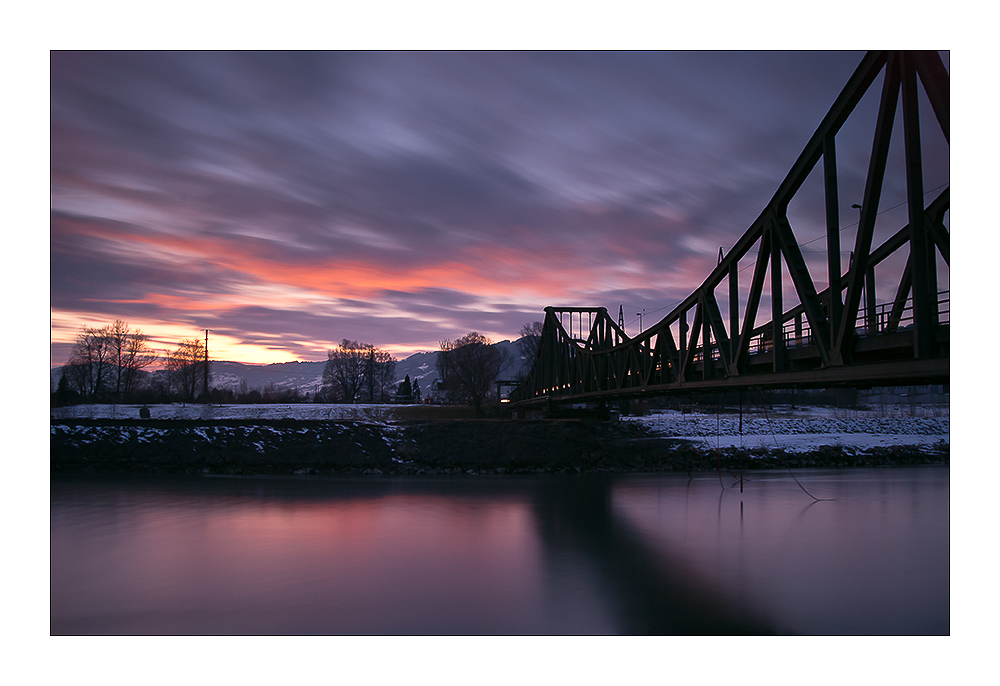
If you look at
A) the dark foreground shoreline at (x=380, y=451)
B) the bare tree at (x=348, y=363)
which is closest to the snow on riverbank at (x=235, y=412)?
the dark foreground shoreline at (x=380, y=451)

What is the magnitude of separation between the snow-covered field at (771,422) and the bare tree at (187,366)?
3485mm

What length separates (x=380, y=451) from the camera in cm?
2852

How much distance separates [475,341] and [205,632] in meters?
55.3

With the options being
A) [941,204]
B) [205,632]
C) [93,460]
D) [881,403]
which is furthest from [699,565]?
[881,403]

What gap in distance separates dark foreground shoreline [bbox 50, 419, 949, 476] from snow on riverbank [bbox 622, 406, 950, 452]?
1.52m

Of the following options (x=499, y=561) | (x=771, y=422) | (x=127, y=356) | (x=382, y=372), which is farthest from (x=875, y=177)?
(x=382, y=372)

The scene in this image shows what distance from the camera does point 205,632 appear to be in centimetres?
860

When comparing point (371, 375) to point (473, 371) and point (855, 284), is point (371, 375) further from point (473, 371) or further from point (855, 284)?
point (855, 284)

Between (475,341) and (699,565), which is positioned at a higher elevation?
(475,341)

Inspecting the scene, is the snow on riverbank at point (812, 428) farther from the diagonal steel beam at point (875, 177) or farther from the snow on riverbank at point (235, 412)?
the diagonal steel beam at point (875, 177)

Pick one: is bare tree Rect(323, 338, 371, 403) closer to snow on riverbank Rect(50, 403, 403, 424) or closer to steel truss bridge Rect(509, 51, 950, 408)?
snow on riverbank Rect(50, 403, 403, 424)

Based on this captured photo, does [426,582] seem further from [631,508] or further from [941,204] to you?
[941,204]

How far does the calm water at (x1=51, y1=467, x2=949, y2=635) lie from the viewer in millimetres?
9000

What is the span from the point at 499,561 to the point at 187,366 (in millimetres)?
37304
